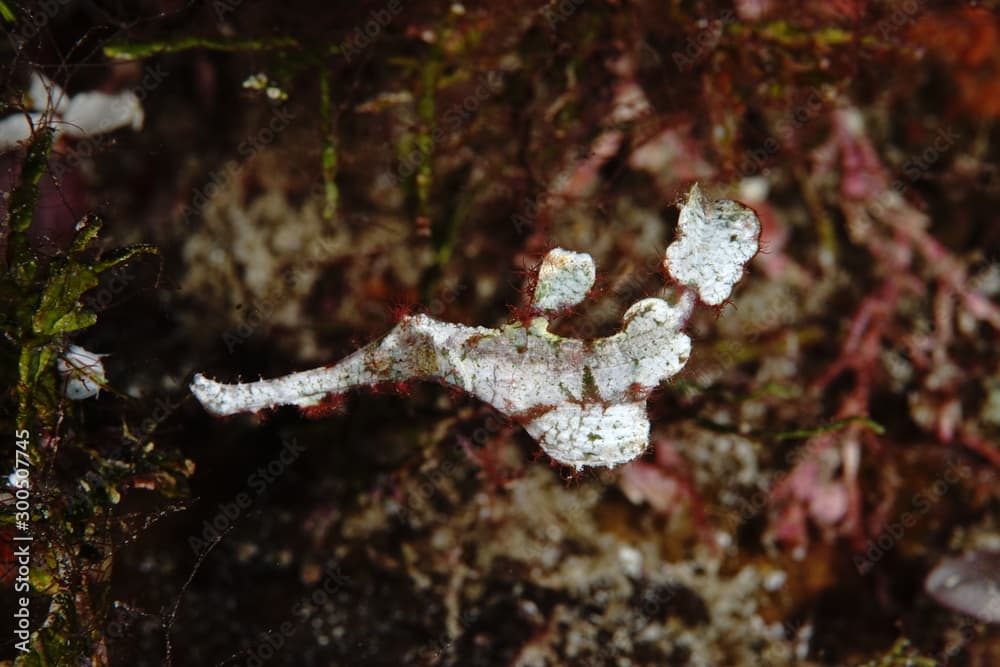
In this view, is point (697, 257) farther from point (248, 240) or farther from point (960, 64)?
point (960, 64)

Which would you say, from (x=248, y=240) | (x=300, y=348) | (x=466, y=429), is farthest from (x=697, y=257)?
(x=248, y=240)

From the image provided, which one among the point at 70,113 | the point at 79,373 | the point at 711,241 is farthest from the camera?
the point at 70,113

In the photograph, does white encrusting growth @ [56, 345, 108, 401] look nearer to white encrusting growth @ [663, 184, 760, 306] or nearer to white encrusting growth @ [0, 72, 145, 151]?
white encrusting growth @ [0, 72, 145, 151]

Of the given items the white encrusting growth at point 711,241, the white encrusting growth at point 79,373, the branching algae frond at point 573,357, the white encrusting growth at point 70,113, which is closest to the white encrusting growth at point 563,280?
the branching algae frond at point 573,357

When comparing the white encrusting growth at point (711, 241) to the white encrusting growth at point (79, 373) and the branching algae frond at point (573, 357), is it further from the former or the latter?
the white encrusting growth at point (79, 373)

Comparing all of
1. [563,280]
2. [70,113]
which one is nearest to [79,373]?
[70,113]

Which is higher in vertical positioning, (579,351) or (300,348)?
(579,351)

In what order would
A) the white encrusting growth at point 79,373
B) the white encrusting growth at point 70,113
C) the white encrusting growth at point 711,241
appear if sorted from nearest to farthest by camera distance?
the white encrusting growth at point 711,241
the white encrusting growth at point 79,373
the white encrusting growth at point 70,113

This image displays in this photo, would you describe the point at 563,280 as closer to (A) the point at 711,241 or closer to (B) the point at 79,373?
(A) the point at 711,241
